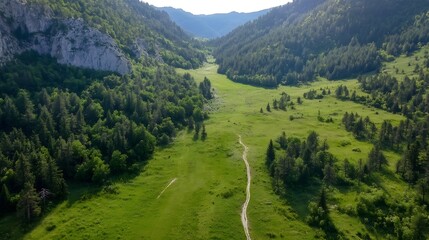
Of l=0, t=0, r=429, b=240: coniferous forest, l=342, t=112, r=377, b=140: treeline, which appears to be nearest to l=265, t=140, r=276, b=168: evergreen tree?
l=0, t=0, r=429, b=240: coniferous forest

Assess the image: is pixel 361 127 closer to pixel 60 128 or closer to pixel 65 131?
pixel 65 131

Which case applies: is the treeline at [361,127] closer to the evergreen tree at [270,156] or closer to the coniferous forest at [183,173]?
the coniferous forest at [183,173]

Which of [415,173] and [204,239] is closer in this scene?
[204,239]

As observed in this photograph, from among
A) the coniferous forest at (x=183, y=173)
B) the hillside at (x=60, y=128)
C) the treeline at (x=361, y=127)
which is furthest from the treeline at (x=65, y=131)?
the treeline at (x=361, y=127)

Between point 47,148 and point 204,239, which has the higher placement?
point 47,148

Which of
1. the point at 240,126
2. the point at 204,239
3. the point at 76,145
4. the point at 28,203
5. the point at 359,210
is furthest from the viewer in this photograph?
the point at 240,126

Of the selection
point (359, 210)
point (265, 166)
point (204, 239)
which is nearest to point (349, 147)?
point (265, 166)

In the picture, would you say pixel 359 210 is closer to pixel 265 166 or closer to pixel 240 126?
pixel 265 166
